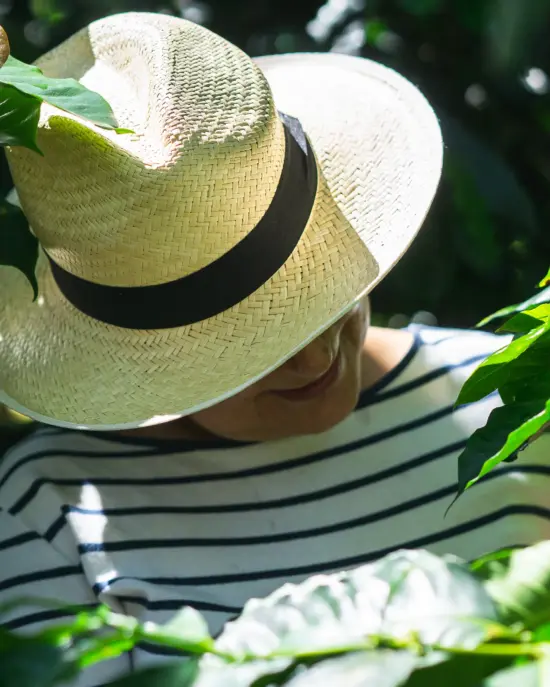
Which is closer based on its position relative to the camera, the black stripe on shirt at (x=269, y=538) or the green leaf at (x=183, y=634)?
the green leaf at (x=183, y=634)

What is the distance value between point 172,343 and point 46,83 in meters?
0.26

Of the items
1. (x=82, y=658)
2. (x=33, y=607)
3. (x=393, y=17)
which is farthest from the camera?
(x=393, y=17)

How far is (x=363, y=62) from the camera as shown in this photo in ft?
3.74

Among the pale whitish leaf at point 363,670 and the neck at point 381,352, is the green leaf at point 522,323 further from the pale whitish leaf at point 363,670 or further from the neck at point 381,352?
the neck at point 381,352

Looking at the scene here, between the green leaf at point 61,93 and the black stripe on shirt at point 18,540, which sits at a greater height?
the green leaf at point 61,93

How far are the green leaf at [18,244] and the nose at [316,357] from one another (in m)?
0.25

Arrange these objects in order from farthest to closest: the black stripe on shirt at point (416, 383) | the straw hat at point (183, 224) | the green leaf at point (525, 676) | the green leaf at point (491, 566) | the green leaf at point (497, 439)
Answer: the black stripe on shirt at point (416, 383)
the straw hat at point (183, 224)
the green leaf at point (497, 439)
the green leaf at point (491, 566)
the green leaf at point (525, 676)

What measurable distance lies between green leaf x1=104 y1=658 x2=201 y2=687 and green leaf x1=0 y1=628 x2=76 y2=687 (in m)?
0.02

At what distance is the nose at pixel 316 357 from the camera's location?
0.93 meters

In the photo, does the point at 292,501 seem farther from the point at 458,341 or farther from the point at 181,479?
the point at 458,341

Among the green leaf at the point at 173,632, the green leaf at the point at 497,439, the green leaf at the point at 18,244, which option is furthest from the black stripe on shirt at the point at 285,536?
the green leaf at the point at 173,632

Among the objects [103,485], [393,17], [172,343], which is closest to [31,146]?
[172,343]

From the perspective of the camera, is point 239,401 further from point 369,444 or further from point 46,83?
point 46,83

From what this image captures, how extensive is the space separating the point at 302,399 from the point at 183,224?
0.86ft
